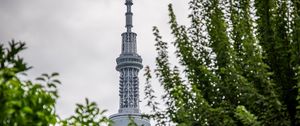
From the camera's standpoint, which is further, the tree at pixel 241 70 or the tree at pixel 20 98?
the tree at pixel 241 70

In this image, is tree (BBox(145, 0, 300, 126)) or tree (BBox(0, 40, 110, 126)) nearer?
tree (BBox(0, 40, 110, 126))

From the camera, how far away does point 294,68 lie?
9766 mm

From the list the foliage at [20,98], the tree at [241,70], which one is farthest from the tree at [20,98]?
the tree at [241,70]

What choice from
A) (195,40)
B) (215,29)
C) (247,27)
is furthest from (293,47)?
(195,40)

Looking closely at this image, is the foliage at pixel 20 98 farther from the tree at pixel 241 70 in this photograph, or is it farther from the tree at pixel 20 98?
the tree at pixel 241 70

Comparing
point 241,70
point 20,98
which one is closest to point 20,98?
point 20,98

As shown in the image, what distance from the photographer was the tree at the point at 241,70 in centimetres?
987

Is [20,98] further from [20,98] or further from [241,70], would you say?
[241,70]

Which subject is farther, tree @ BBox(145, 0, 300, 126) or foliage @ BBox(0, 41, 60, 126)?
tree @ BBox(145, 0, 300, 126)

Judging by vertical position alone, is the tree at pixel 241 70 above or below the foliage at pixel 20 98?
above

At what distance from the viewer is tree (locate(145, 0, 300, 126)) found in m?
9.87

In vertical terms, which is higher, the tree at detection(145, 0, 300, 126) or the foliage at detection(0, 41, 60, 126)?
the tree at detection(145, 0, 300, 126)

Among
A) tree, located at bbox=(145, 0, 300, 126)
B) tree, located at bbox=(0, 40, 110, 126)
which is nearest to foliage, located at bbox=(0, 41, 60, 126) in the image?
tree, located at bbox=(0, 40, 110, 126)

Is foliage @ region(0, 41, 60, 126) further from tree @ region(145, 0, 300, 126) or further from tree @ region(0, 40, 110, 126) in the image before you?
tree @ region(145, 0, 300, 126)
